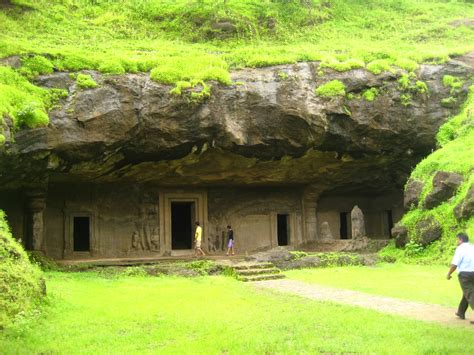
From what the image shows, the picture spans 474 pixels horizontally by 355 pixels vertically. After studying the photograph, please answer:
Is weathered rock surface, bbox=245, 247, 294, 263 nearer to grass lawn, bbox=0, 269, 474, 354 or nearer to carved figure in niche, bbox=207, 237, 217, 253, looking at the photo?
grass lawn, bbox=0, 269, 474, 354

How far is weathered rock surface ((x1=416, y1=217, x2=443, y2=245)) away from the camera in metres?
16.4

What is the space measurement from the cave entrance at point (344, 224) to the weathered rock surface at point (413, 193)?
6.93 meters

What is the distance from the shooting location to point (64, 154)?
16.4m

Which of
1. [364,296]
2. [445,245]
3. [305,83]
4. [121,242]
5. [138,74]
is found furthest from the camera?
[121,242]

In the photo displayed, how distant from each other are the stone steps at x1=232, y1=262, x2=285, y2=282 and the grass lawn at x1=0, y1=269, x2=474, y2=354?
10.4ft

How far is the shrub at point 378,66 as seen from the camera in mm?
19000

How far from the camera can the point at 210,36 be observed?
2336 centimetres

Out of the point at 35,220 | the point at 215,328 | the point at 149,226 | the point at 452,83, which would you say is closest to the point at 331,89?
the point at 452,83

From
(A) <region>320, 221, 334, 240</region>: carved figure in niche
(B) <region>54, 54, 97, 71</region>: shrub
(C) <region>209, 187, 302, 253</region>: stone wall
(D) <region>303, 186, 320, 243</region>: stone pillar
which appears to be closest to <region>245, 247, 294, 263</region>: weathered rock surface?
(A) <region>320, 221, 334, 240</region>: carved figure in niche

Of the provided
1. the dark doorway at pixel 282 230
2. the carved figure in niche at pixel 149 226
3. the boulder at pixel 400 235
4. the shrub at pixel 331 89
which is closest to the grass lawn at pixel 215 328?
the boulder at pixel 400 235

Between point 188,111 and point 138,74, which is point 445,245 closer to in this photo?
point 188,111

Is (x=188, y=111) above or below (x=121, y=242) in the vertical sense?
above

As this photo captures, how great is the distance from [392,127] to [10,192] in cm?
1391

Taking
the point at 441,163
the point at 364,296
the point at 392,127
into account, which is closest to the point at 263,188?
the point at 392,127
